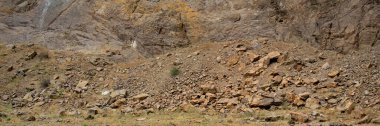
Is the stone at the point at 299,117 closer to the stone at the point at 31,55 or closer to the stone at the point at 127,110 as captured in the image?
the stone at the point at 127,110

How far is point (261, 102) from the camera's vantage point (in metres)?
16.2

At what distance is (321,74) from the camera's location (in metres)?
17.0

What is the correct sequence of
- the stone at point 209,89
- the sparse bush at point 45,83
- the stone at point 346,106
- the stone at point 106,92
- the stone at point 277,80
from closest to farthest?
the stone at point 346,106 < the stone at point 277,80 < the stone at point 209,89 < the stone at point 106,92 < the sparse bush at point 45,83

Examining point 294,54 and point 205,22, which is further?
point 205,22

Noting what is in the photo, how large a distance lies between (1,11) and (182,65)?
10.3 metres

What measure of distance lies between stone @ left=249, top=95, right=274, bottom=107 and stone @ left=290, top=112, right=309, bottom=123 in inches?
53.9

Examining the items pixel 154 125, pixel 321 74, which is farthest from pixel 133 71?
pixel 321 74

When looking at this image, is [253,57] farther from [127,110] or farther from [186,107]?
[127,110]

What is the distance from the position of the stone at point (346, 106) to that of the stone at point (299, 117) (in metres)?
1.22

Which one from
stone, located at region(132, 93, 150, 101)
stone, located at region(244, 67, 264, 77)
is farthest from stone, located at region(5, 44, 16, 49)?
stone, located at region(244, 67, 264, 77)

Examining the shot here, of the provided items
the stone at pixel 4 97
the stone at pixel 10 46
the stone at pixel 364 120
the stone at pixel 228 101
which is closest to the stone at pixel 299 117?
the stone at pixel 364 120

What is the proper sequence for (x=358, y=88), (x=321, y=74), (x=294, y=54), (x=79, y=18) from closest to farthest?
(x=358, y=88) < (x=321, y=74) < (x=294, y=54) < (x=79, y=18)

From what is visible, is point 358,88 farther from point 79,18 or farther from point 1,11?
point 1,11

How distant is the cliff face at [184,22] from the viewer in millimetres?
18609
